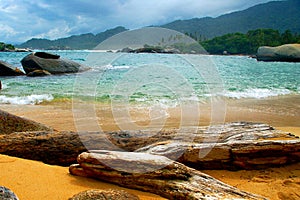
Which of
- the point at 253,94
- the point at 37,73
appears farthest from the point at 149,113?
the point at 37,73

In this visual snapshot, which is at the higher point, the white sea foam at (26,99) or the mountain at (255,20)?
the mountain at (255,20)

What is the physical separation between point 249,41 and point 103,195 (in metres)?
88.5

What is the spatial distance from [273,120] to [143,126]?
3.28 meters

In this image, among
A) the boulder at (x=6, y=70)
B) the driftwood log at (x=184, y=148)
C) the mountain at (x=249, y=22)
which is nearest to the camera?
the driftwood log at (x=184, y=148)

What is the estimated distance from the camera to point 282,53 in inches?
1956

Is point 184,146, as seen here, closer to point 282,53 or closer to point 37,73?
point 37,73

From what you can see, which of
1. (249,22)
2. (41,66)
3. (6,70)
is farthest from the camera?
(249,22)

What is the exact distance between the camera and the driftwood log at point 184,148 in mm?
2937

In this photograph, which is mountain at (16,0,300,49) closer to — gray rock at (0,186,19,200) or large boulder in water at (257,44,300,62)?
large boulder in water at (257,44,300,62)

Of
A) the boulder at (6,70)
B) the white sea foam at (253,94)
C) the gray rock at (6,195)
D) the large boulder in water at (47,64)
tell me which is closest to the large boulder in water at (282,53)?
the white sea foam at (253,94)

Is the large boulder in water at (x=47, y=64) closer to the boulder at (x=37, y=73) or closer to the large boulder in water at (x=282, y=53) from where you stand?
the boulder at (x=37, y=73)

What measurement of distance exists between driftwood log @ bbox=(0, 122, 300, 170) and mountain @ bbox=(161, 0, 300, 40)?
406 ft

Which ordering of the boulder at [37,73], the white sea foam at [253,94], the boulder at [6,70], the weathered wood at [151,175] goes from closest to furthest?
the weathered wood at [151,175] → the white sea foam at [253,94] → the boulder at [37,73] → the boulder at [6,70]

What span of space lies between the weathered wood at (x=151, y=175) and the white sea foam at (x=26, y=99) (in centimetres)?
693
